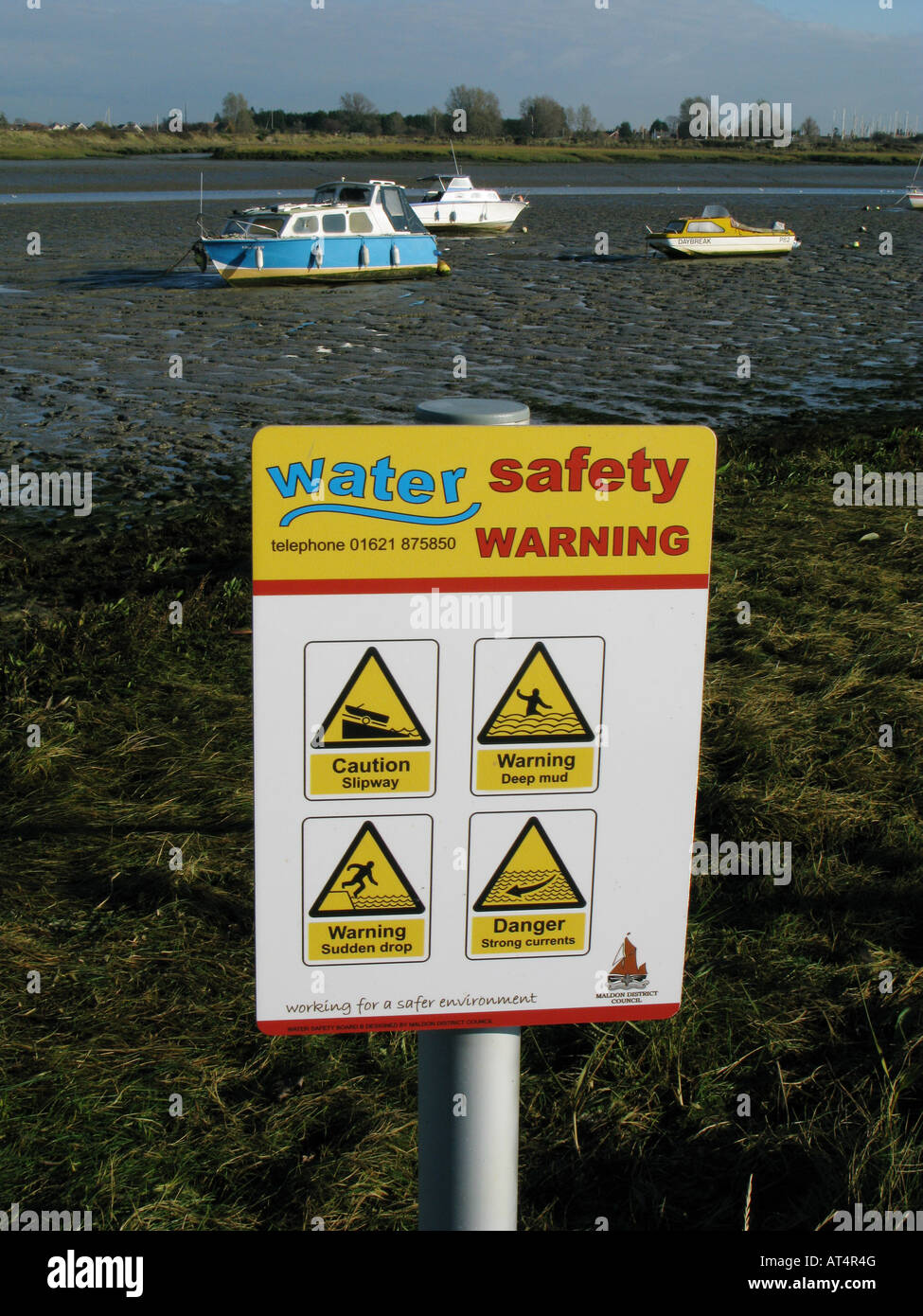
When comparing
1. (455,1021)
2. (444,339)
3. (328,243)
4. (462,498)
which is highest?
(328,243)

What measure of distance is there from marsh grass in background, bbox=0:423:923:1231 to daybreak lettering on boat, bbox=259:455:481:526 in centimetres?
187

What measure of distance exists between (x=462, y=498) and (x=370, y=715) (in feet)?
0.96

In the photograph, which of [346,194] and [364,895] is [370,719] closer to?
[364,895]

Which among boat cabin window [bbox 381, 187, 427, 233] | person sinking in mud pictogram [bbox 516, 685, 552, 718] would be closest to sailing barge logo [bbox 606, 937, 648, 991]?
person sinking in mud pictogram [bbox 516, 685, 552, 718]

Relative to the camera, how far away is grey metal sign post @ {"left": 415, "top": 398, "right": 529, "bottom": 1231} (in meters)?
1.63

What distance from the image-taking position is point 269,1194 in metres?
2.75

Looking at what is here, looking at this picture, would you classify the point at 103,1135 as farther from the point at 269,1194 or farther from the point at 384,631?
the point at 384,631

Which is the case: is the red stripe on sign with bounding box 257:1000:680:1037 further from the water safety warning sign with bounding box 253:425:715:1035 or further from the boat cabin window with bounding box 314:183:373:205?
the boat cabin window with bounding box 314:183:373:205

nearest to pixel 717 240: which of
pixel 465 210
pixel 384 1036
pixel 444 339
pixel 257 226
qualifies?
pixel 465 210

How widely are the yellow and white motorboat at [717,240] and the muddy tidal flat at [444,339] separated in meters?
0.40

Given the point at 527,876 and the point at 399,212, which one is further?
the point at 399,212

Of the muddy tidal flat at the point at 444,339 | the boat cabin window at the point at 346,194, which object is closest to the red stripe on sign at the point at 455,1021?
the muddy tidal flat at the point at 444,339

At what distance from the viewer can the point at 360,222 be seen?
2531 centimetres
